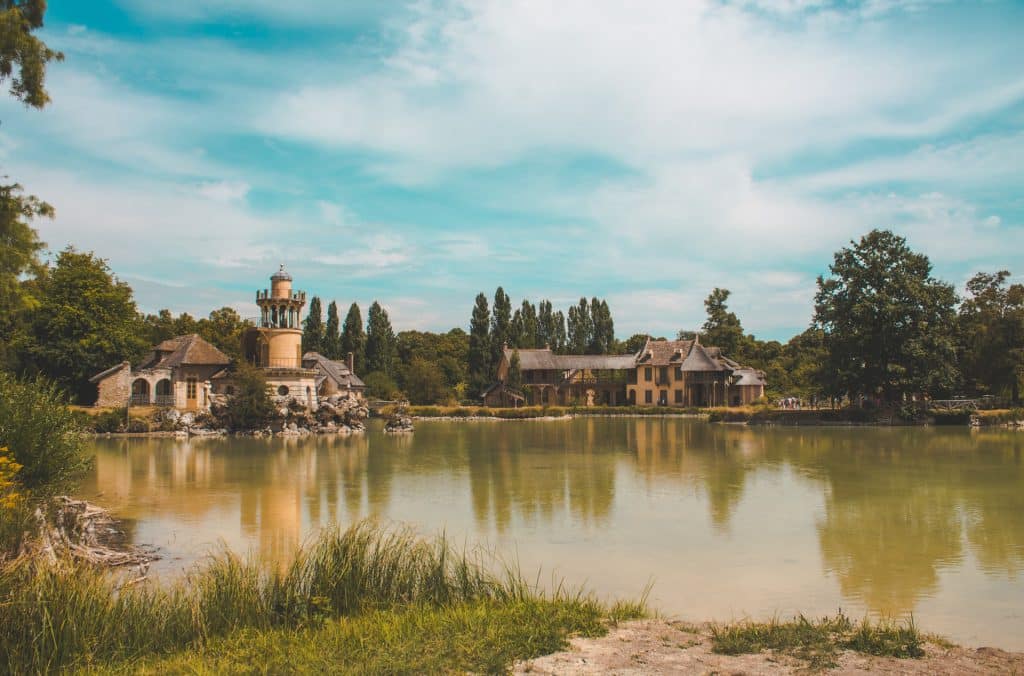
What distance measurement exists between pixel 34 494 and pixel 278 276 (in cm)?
3045

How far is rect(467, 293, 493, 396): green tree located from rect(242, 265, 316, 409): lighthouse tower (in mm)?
27316

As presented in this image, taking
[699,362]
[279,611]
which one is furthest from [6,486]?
[699,362]

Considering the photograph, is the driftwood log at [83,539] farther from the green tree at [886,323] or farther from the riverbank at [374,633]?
the green tree at [886,323]

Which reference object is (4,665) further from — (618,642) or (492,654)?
(618,642)

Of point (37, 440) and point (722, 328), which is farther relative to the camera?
point (722, 328)

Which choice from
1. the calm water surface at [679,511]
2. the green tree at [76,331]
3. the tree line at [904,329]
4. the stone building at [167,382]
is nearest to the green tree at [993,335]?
the tree line at [904,329]

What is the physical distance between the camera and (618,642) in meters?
7.07

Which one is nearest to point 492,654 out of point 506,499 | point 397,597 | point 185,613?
point 397,597

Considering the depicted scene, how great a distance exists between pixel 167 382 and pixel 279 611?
38582 mm

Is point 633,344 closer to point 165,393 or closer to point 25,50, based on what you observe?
point 165,393

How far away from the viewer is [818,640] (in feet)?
23.2

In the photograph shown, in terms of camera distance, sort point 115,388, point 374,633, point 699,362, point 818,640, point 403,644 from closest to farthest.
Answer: point 403,644 → point 374,633 → point 818,640 → point 115,388 → point 699,362

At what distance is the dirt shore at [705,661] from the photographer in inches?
247

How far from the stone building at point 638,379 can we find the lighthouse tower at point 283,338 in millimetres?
24491
